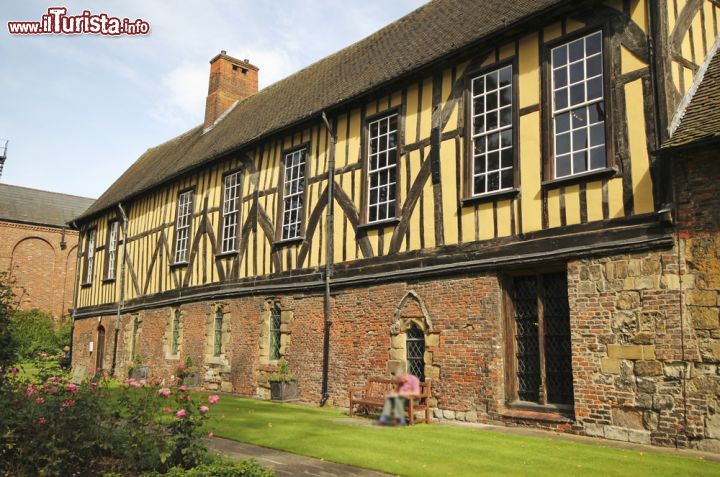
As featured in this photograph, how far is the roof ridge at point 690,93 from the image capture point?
8922 mm

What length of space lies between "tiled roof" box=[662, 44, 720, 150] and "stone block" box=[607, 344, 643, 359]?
9.42 ft

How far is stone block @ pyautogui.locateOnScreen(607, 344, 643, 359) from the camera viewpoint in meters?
8.64

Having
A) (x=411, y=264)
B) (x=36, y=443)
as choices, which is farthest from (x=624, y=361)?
(x=36, y=443)

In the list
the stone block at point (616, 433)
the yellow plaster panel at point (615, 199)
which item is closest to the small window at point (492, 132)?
the yellow plaster panel at point (615, 199)

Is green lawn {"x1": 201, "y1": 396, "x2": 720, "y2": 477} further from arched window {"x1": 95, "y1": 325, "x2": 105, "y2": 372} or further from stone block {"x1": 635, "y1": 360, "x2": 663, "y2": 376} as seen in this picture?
arched window {"x1": 95, "y1": 325, "x2": 105, "y2": 372}

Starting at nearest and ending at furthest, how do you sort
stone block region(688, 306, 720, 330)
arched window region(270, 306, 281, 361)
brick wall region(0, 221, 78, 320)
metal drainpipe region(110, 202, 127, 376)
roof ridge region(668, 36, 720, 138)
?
1. stone block region(688, 306, 720, 330)
2. roof ridge region(668, 36, 720, 138)
3. arched window region(270, 306, 281, 361)
4. metal drainpipe region(110, 202, 127, 376)
5. brick wall region(0, 221, 78, 320)

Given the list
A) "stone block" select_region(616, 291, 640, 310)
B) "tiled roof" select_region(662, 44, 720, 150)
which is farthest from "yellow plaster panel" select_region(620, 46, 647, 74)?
"stone block" select_region(616, 291, 640, 310)

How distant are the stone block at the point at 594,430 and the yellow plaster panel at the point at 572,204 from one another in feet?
10.1

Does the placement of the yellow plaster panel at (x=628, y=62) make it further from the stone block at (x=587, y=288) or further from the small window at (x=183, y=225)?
the small window at (x=183, y=225)

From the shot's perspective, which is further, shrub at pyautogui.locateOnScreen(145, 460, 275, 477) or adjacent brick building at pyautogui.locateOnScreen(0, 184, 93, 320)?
adjacent brick building at pyautogui.locateOnScreen(0, 184, 93, 320)

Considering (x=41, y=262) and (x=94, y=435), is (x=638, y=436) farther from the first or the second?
(x=41, y=262)

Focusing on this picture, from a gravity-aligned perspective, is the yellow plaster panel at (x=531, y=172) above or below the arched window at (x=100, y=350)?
above

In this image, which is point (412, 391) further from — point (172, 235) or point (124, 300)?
point (124, 300)

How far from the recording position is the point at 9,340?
8.45 meters
